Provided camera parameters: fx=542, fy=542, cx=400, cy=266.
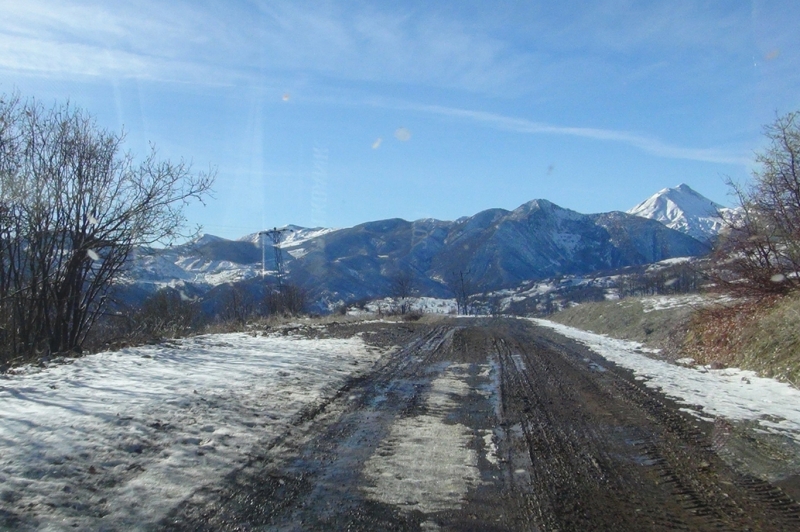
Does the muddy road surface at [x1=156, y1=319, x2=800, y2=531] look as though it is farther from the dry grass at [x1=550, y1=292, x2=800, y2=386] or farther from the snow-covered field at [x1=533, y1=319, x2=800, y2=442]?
the dry grass at [x1=550, y1=292, x2=800, y2=386]

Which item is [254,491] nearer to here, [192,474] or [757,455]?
[192,474]

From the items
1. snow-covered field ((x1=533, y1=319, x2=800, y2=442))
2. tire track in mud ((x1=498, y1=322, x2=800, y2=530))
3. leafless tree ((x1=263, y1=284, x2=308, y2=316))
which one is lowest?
tire track in mud ((x1=498, y1=322, x2=800, y2=530))

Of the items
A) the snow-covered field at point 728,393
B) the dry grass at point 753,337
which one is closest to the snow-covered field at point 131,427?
the snow-covered field at point 728,393

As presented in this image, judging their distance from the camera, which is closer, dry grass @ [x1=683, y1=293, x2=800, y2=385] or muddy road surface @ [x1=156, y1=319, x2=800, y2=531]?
muddy road surface @ [x1=156, y1=319, x2=800, y2=531]

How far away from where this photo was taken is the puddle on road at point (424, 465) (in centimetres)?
472

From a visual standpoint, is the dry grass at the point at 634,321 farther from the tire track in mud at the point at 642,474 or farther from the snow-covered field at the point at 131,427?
the snow-covered field at the point at 131,427

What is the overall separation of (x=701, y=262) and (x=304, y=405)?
13883 mm

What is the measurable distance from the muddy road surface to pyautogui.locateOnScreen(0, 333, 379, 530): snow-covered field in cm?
42

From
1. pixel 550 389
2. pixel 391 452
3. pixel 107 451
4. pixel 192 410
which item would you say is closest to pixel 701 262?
pixel 550 389

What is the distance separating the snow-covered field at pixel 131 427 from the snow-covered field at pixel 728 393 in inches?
235

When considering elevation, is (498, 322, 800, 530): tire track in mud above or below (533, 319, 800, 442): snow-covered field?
below

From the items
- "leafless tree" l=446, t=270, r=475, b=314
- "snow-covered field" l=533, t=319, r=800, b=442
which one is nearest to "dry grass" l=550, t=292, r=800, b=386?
"snow-covered field" l=533, t=319, r=800, b=442

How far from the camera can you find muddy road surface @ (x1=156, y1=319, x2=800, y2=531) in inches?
170

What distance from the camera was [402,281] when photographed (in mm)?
73188
